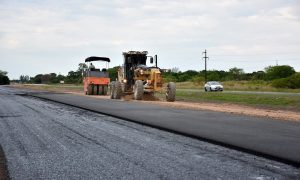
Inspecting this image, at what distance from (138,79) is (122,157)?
22.3m

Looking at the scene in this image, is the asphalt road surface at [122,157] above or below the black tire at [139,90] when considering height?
below

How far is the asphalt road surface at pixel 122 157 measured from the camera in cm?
705

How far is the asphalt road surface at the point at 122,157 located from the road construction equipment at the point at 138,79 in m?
16.7

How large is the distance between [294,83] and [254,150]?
5482 centimetres

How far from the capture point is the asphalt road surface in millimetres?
Result: 7051

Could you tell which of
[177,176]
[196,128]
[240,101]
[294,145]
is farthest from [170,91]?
[177,176]

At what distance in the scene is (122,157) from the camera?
8492 mm

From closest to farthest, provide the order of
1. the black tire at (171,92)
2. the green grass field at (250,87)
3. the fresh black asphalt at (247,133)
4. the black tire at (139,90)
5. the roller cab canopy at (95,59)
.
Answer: the fresh black asphalt at (247,133) < the black tire at (139,90) < the black tire at (171,92) < the roller cab canopy at (95,59) < the green grass field at (250,87)

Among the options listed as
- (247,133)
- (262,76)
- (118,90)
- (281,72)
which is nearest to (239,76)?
(262,76)

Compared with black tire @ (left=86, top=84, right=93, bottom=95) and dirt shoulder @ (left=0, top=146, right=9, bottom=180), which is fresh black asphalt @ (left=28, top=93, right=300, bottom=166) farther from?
black tire @ (left=86, top=84, right=93, bottom=95)

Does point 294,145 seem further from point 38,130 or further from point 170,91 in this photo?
point 170,91

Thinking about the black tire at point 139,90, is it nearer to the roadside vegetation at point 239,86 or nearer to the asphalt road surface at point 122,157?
the roadside vegetation at point 239,86

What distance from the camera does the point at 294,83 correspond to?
61125 millimetres

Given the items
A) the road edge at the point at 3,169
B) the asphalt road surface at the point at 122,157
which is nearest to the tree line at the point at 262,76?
the asphalt road surface at the point at 122,157
